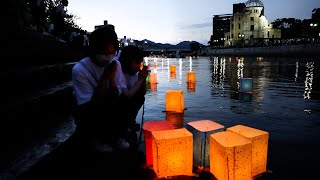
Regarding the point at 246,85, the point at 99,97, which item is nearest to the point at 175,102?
the point at 246,85

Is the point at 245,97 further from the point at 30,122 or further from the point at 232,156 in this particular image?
the point at 30,122

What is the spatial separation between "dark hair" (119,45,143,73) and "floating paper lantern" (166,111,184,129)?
283 cm

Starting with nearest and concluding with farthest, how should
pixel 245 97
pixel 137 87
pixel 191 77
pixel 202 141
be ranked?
pixel 137 87 → pixel 202 141 → pixel 245 97 → pixel 191 77

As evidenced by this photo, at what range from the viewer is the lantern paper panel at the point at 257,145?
363cm

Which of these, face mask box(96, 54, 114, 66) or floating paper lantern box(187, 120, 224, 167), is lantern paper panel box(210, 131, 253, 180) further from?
face mask box(96, 54, 114, 66)

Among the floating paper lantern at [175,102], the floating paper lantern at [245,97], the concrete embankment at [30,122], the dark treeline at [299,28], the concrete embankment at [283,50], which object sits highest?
the dark treeline at [299,28]

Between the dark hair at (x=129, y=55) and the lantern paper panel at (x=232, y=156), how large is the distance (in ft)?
5.22

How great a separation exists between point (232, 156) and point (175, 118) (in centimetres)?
387

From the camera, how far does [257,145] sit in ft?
12.0

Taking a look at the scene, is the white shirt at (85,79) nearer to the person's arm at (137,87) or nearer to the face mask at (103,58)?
the face mask at (103,58)

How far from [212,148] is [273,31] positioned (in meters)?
118

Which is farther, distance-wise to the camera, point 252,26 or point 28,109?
point 252,26

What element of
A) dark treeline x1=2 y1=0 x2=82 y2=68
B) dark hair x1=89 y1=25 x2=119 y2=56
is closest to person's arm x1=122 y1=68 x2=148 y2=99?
dark hair x1=89 y1=25 x2=119 y2=56

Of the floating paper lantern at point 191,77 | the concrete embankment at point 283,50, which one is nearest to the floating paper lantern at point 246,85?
the floating paper lantern at point 191,77
